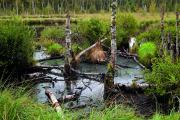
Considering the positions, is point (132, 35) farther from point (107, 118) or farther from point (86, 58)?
point (107, 118)

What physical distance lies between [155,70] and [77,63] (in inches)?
376

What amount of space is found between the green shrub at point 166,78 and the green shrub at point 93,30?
661 inches

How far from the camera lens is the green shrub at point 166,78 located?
18406mm

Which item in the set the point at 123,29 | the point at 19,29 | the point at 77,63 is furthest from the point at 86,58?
the point at 123,29

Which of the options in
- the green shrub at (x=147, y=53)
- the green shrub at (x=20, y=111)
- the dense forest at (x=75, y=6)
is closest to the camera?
the green shrub at (x=20, y=111)

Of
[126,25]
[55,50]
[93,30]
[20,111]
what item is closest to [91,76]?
[55,50]

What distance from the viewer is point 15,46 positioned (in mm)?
24141

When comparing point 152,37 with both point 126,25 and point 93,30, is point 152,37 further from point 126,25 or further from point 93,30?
point 126,25

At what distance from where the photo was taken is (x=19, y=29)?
81.4ft

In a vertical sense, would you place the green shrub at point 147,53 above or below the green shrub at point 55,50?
above

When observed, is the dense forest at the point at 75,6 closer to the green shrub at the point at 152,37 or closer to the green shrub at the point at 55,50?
the green shrub at the point at 152,37

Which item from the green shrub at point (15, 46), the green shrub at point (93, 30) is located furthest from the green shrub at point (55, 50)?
the green shrub at point (15, 46)

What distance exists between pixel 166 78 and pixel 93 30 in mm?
18601

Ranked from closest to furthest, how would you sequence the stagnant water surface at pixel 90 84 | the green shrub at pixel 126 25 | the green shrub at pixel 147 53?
the stagnant water surface at pixel 90 84
the green shrub at pixel 147 53
the green shrub at pixel 126 25
